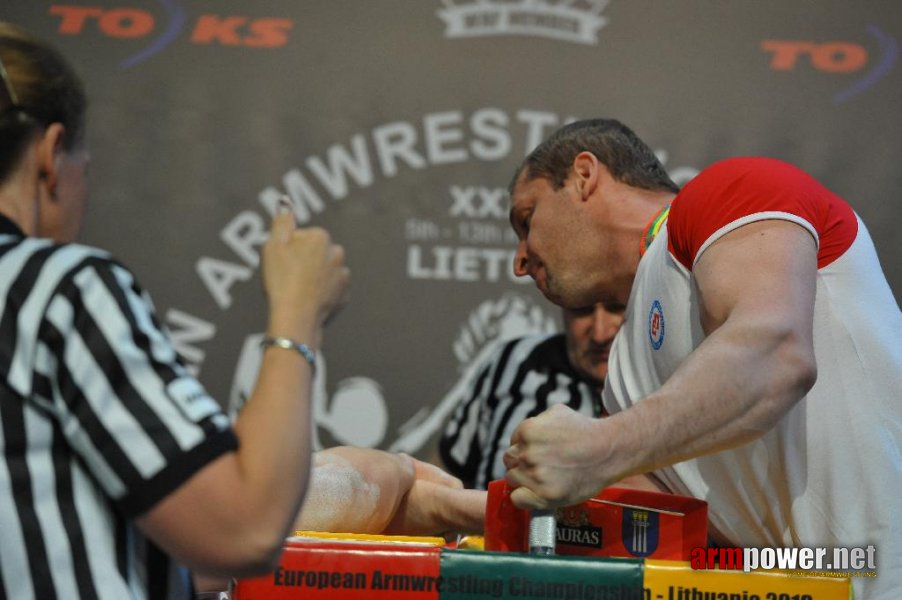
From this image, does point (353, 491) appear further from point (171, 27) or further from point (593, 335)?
point (171, 27)

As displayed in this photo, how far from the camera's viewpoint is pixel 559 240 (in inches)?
79.8

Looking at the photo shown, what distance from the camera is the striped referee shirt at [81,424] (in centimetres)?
85

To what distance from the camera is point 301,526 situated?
147 cm

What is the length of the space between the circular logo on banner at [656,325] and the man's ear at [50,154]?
0.87 m

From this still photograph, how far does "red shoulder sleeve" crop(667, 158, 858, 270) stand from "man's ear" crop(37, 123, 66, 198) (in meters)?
0.78

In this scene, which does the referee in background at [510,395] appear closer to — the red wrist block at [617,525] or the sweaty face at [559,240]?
the sweaty face at [559,240]

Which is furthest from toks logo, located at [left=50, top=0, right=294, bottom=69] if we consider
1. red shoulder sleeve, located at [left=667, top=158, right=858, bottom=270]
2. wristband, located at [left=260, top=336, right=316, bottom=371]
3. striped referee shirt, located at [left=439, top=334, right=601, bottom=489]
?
wristband, located at [left=260, top=336, right=316, bottom=371]

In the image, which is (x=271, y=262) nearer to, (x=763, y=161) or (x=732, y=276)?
(x=732, y=276)

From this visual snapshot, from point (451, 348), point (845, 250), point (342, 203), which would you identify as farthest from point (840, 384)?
point (342, 203)

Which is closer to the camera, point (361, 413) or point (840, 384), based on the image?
point (840, 384)

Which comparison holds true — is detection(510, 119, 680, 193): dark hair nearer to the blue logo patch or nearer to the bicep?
the bicep

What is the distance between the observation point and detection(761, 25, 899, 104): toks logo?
288 centimetres

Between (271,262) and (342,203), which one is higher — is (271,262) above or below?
below

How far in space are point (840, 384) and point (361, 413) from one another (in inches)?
66.3
